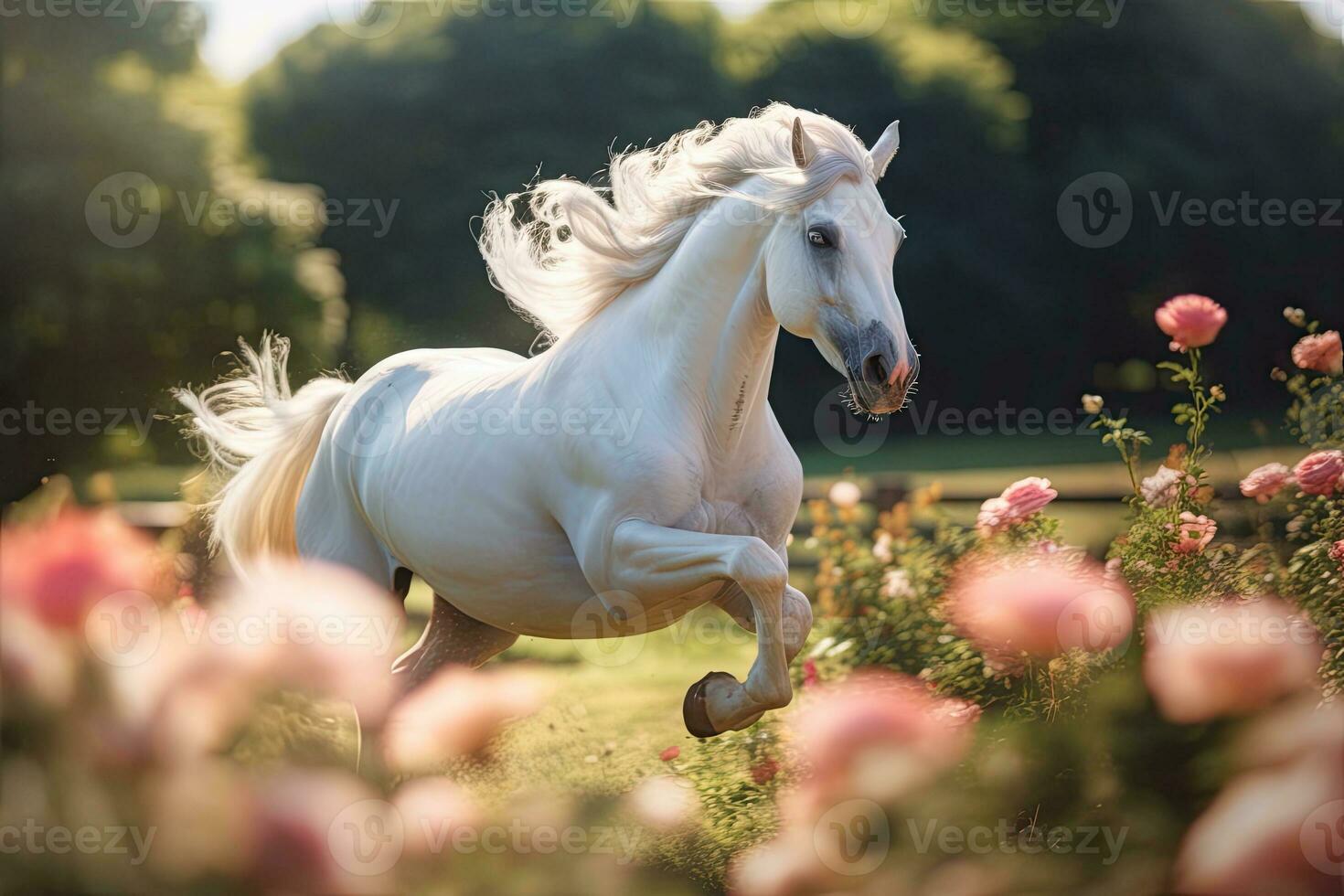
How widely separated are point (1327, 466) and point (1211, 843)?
143 inches

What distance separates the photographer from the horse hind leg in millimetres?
4340

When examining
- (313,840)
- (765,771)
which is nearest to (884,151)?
(765,771)

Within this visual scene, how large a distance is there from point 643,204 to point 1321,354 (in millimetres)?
2767

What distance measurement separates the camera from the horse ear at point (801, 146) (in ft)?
10.2

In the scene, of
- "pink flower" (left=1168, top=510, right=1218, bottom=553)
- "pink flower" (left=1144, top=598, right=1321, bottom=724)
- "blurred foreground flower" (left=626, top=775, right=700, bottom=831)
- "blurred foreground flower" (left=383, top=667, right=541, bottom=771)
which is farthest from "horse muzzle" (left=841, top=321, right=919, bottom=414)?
"pink flower" (left=1168, top=510, right=1218, bottom=553)

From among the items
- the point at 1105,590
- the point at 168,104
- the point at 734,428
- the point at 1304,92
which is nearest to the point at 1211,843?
the point at 1105,590

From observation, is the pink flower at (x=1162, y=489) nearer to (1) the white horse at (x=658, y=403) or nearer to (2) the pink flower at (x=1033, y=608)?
(1) the white horse at (x=658, y=403)

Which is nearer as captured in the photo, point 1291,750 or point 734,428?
point 1291,750

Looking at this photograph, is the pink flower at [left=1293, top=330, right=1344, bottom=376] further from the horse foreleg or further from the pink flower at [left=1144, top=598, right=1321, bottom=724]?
the pink flower at [left=1144, top=598, right=1321, bottom=724]

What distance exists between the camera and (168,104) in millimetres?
10664

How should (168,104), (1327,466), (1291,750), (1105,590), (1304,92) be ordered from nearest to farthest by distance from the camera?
(1291,750) → (1105,590) → (1327,466) → (168,104) → (1304,92)

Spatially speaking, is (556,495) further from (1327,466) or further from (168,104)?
(168,104)

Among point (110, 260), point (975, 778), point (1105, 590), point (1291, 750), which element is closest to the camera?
point (1291, 750)

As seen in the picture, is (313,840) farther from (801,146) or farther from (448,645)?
(448,645)
